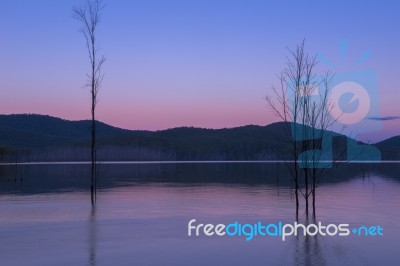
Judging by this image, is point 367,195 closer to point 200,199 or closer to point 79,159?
point 200,199

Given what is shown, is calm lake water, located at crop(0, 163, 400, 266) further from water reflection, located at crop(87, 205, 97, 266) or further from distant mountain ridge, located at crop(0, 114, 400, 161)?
distant mountain ridge, located at crop(0, 114, 400, 161)

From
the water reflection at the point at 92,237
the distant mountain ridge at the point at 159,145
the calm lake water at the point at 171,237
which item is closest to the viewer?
Answer: the water reflection at the point at 92,237

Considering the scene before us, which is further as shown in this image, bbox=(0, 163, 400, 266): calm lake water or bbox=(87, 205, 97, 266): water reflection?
bbox=(0, 163, 400, 266): calm lake water

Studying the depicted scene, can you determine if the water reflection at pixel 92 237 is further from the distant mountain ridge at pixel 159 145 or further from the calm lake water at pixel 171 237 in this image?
the distant mountain ridge at pixel 159 145

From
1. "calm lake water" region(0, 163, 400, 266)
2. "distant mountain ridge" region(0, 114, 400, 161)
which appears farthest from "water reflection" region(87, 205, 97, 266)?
"distant mountain ridge" region(0, 114, 400, 161)

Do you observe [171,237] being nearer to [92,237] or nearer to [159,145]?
[92,237]

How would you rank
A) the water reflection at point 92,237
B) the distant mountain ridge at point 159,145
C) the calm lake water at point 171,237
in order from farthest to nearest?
1. the distant mountain ridge at point 159,145
2. the calm lake water at point 171,237
3. the water reflection at point 92,237

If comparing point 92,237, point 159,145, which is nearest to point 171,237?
point 92,237

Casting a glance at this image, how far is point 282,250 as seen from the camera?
415 inches

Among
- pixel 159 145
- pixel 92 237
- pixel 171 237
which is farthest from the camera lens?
pixel 159 145

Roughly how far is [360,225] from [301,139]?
130 inches

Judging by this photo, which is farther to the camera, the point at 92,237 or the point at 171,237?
the point at 171,237

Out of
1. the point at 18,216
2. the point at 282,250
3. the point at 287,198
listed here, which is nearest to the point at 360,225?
the point at 282,250

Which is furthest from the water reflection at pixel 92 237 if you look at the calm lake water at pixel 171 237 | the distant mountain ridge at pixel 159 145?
the distant mountain ridge at pixel 159 145
